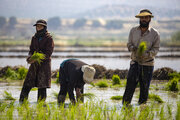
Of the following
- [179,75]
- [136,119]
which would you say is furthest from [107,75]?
[136,119]

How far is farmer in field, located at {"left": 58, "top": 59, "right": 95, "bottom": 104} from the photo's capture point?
20.5ft

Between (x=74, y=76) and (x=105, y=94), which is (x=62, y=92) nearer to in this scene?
(x=74, y=76)

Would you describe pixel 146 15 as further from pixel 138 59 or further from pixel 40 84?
Result: pixel 40 84

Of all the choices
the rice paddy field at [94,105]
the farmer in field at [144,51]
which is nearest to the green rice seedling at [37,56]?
the rice paddy field at [94,105]

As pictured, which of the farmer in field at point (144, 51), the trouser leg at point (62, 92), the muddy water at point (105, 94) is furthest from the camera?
the muddy water at point (105, 94)

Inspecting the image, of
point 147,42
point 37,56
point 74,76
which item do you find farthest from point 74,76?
point 147,42

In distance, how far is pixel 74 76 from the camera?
648 centimetres

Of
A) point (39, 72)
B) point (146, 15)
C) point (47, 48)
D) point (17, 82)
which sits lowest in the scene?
point (17, 82)

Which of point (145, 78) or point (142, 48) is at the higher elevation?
point (142, 48)

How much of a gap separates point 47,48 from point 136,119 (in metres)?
2.66

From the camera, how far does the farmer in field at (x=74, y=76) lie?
20.5ft

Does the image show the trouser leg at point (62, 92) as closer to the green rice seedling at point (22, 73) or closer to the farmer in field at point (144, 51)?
the farmer in field at point (144, 51)

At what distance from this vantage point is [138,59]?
22.9 ft

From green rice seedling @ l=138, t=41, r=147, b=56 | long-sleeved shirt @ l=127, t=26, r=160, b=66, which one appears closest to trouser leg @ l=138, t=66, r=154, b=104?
long-sleeved shirt @ l=127, t=26, r=160, b=66
